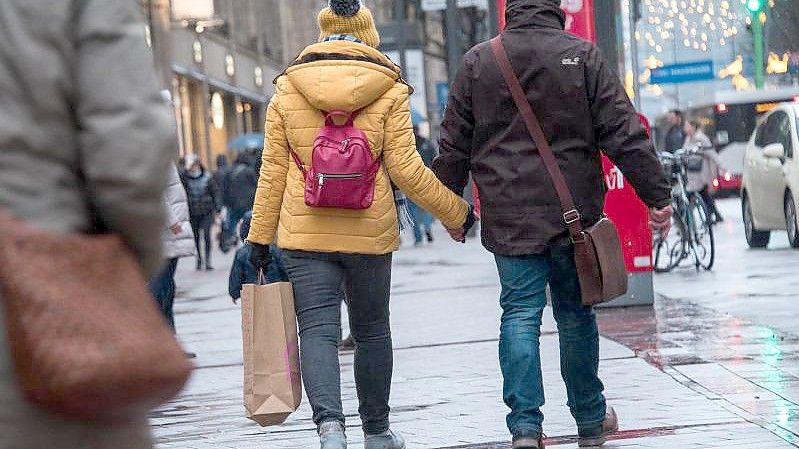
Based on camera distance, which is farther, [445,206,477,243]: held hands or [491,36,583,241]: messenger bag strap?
[445,206,477,243]: held hands

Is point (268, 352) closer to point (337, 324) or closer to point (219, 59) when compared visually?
point (337, 324)

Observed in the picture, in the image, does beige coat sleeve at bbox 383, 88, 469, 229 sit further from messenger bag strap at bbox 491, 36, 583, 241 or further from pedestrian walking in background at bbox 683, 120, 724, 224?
→ pedestrian walking in background at bbox 683, 120, 724, 224

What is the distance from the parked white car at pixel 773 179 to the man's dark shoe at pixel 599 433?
11114 mm

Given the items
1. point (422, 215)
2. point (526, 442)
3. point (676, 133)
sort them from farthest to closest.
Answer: point (676, 133) < point (422, 215) < point (526, 442)

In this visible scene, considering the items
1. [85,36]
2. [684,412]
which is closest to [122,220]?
[85,36]

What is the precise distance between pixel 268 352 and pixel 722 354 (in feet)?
11.0

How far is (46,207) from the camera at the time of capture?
9.26 feet

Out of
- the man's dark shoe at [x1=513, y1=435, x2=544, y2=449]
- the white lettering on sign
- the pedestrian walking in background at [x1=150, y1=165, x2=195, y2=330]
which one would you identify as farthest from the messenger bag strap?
the white lettering on sign

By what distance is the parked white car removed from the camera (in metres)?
17.6

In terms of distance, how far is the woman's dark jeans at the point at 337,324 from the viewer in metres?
6.40

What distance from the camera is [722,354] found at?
894cm

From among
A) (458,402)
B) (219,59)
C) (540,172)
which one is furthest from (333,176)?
(219,59)

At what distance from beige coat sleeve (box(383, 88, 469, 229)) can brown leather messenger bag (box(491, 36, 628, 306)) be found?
19.7 inches

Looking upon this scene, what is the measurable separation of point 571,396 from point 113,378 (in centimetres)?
390
